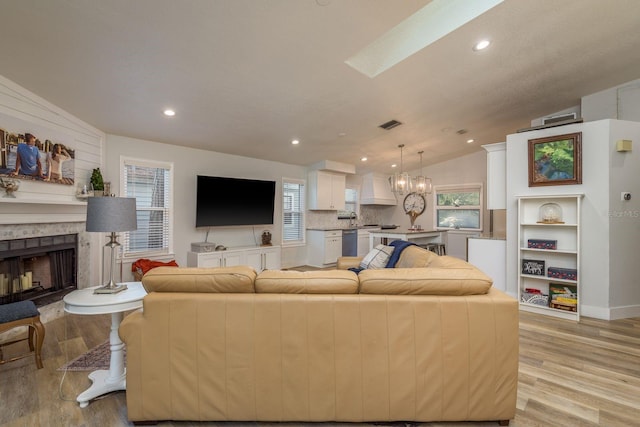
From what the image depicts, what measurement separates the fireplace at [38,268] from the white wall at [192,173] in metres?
1.11

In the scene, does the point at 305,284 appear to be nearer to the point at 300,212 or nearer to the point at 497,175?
the point at 497,175

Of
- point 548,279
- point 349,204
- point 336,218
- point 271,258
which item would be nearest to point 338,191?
point 336,218

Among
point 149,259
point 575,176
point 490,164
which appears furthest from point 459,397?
point 149,259

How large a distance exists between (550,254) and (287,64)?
13.4 feet

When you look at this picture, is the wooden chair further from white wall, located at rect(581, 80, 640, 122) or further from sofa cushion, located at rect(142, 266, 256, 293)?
white wall, located at rect(581, 80, 640, 122)

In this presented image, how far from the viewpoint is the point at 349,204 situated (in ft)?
25.3

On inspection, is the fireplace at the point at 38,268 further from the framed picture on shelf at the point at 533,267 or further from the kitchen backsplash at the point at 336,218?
the framed picture on shelf at the point at 533,267

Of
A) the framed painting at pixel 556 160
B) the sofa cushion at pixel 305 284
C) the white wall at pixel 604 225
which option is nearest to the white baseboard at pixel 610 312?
the white wall at pixel 604 225

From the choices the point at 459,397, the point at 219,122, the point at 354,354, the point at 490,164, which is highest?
the point at 219,122

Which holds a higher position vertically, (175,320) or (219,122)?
(219,122)

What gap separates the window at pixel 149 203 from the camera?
4.23 m

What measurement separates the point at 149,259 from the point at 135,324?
3.23 metres

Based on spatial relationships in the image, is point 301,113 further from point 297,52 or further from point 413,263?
point 413,263

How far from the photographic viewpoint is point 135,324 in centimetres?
157
